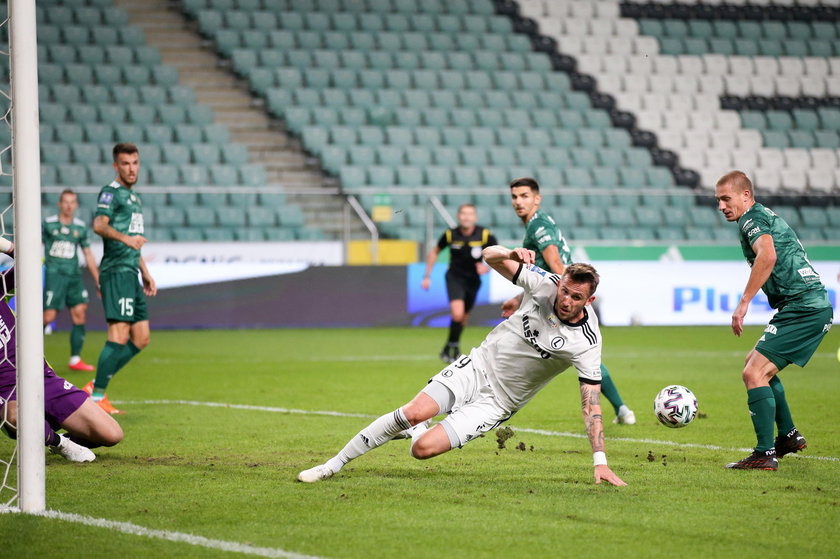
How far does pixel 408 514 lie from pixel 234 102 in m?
20.2

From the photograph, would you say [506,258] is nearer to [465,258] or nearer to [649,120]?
[465,258]

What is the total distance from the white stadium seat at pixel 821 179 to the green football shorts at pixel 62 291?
17.8 metres

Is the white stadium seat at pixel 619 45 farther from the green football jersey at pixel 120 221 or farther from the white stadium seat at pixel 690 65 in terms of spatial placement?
the green football jersey at pixel 120 221

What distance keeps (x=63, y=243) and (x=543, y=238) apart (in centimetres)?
758

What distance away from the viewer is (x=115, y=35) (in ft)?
80.6

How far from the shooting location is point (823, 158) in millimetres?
26219

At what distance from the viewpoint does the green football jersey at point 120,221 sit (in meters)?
9.06

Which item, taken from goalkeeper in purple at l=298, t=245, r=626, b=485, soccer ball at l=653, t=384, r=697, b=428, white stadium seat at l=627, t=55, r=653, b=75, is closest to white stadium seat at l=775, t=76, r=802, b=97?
white stadium seat at l=627, t=55, r=653, b=75

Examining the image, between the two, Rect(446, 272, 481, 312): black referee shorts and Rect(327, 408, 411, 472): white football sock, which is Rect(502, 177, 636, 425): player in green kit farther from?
Rect(446, 272, 481, 312): black referee shorts

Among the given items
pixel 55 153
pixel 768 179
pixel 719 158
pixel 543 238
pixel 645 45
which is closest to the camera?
pixel 543 238

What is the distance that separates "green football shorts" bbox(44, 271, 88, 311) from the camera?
1362 cm

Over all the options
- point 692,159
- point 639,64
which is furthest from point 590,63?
point 692,159

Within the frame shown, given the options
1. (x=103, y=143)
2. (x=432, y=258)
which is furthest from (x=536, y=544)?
(x=103, y=143)

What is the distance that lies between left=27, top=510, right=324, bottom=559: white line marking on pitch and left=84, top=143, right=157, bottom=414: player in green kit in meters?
4.02
